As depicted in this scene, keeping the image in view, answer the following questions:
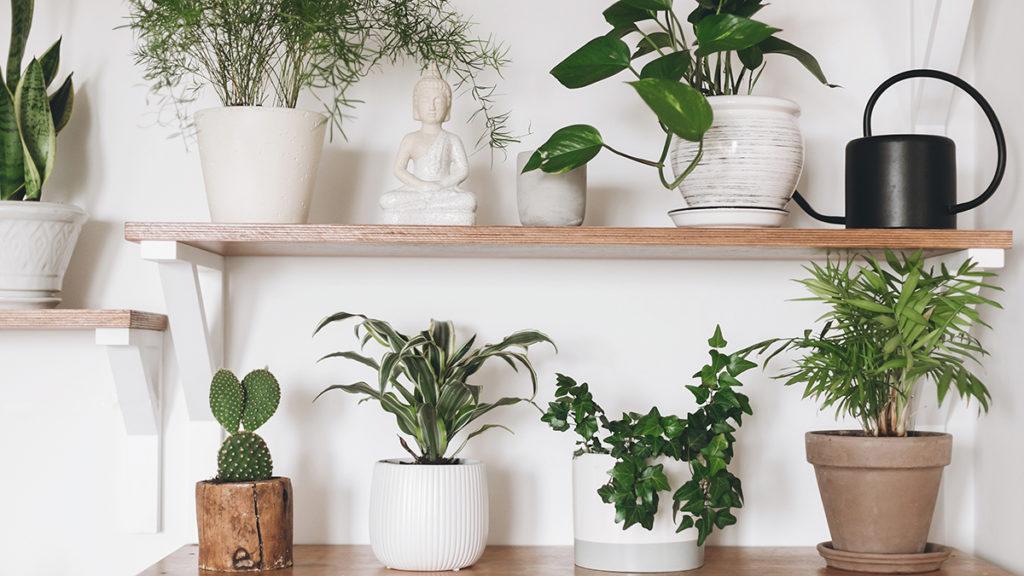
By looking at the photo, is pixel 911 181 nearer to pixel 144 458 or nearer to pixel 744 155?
pixel 744 155

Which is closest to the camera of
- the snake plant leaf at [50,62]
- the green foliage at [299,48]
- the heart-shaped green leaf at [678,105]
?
the heart-shaped green leaf at [678,105]

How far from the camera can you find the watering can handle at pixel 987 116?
117 cm

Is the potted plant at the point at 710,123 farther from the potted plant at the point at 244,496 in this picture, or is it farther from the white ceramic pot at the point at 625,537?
→ the potted plant at the point at 244,496

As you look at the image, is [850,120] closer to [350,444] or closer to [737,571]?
[737,571]

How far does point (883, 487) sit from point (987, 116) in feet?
1.51

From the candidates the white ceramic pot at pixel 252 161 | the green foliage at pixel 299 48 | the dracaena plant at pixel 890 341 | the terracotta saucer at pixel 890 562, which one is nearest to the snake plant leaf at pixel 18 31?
the green foliage at pixel 299 48

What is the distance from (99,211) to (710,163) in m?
0.78

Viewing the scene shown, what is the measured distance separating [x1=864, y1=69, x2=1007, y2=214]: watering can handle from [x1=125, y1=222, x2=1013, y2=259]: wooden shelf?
0.04 metres

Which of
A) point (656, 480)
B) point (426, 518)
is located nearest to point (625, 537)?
point (656, 480)

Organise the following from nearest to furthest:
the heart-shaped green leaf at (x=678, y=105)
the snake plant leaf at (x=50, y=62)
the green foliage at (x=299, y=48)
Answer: the heart-shaped green leaf at (x=678, y=105) < the green foliage at (x=299, y=48) < the snake plant leaf at (x=50, y=62)

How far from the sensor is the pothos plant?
1.13m

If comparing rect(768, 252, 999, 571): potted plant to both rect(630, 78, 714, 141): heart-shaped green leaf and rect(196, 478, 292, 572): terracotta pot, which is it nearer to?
rect(630, 78, 714, 141): heart-shaped green leaf

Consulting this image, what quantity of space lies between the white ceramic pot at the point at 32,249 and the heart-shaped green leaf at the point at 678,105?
0.69 metres

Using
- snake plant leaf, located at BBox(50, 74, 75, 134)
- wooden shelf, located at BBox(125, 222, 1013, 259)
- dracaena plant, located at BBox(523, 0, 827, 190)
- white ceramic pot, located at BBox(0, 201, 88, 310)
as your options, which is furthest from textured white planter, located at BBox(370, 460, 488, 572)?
snake plant leaf, located at BBox(50, 74, 75, 134)
